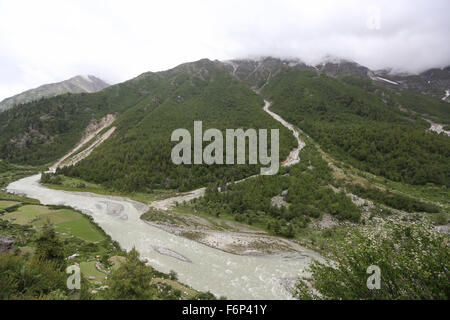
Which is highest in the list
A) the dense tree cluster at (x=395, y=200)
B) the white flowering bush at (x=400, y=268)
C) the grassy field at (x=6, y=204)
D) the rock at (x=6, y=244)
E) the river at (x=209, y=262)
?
the white flowering bush at (x=400, y=268)

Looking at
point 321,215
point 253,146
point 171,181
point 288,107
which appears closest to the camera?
point 321,215

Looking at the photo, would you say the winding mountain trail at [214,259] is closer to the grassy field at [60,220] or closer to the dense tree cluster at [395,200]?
the grassy field at [60,220]

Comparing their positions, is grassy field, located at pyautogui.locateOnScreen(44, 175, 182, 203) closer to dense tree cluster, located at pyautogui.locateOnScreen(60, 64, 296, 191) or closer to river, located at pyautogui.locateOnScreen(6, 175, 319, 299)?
dense tree cluster, located at pyautogui.locateOnScreen(60, 64, 296, 191)

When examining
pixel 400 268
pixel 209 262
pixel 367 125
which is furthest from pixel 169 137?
pixel 367 125

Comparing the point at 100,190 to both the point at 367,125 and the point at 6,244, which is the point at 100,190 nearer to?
the point at 6,244

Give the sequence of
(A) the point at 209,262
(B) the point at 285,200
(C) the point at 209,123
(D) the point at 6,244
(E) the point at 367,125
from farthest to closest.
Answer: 1. (C) the point at 209,123
2. (E) the point at 367,125
3. (B) the point at 285,200
4. (A) the point at 209,262
5. (D) the point at 6,244

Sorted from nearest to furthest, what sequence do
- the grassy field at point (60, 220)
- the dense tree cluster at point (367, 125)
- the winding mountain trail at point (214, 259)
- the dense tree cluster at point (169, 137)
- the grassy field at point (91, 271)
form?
the grassy field at point (91, 271) → the winding mountain trail at point (214, 259) → the grassy field at point (60, 220) → the dense tree cluster at point (367, 125) → the dense tree cluster at point (169, 137)

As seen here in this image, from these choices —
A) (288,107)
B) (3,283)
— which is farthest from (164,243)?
(288,107)

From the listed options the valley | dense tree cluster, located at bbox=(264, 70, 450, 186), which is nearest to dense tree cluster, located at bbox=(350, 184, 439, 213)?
the valley

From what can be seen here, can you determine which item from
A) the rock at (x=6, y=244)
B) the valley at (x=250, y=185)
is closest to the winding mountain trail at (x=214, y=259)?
the valley at (x=250, y=185)

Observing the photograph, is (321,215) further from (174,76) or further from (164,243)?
(174,76)

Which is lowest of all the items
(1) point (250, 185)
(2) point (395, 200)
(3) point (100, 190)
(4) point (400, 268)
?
(3) point (100, 190)
